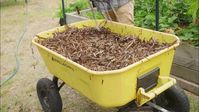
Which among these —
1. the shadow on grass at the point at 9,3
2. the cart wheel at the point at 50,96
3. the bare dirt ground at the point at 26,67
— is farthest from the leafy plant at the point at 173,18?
the shadow on grass at the point at 9,3

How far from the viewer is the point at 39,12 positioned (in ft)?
19.1

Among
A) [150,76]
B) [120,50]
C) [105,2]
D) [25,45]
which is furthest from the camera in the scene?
[25,45]

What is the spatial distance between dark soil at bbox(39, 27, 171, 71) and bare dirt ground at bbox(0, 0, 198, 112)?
2.09ft

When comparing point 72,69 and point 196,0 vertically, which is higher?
point 196,0

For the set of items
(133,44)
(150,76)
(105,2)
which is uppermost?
(105,2)

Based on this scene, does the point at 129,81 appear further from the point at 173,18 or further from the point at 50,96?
the point at 173,18

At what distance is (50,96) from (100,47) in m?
0.53

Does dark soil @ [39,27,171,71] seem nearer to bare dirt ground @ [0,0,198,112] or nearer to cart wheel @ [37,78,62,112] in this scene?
cart wheel @ [37,78,62,112]

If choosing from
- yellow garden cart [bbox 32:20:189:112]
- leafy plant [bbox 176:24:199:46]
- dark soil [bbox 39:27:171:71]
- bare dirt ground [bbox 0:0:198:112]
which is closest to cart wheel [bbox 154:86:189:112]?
yellow garden cart [bbox 32:20:189:112]

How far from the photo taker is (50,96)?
7.02ft

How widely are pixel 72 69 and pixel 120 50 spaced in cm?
34

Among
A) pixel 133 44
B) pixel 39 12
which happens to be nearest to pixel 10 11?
pixel 39 12

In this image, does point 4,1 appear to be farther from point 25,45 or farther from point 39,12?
point 25,45

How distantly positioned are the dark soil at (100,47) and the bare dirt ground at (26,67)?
2.09 feet
